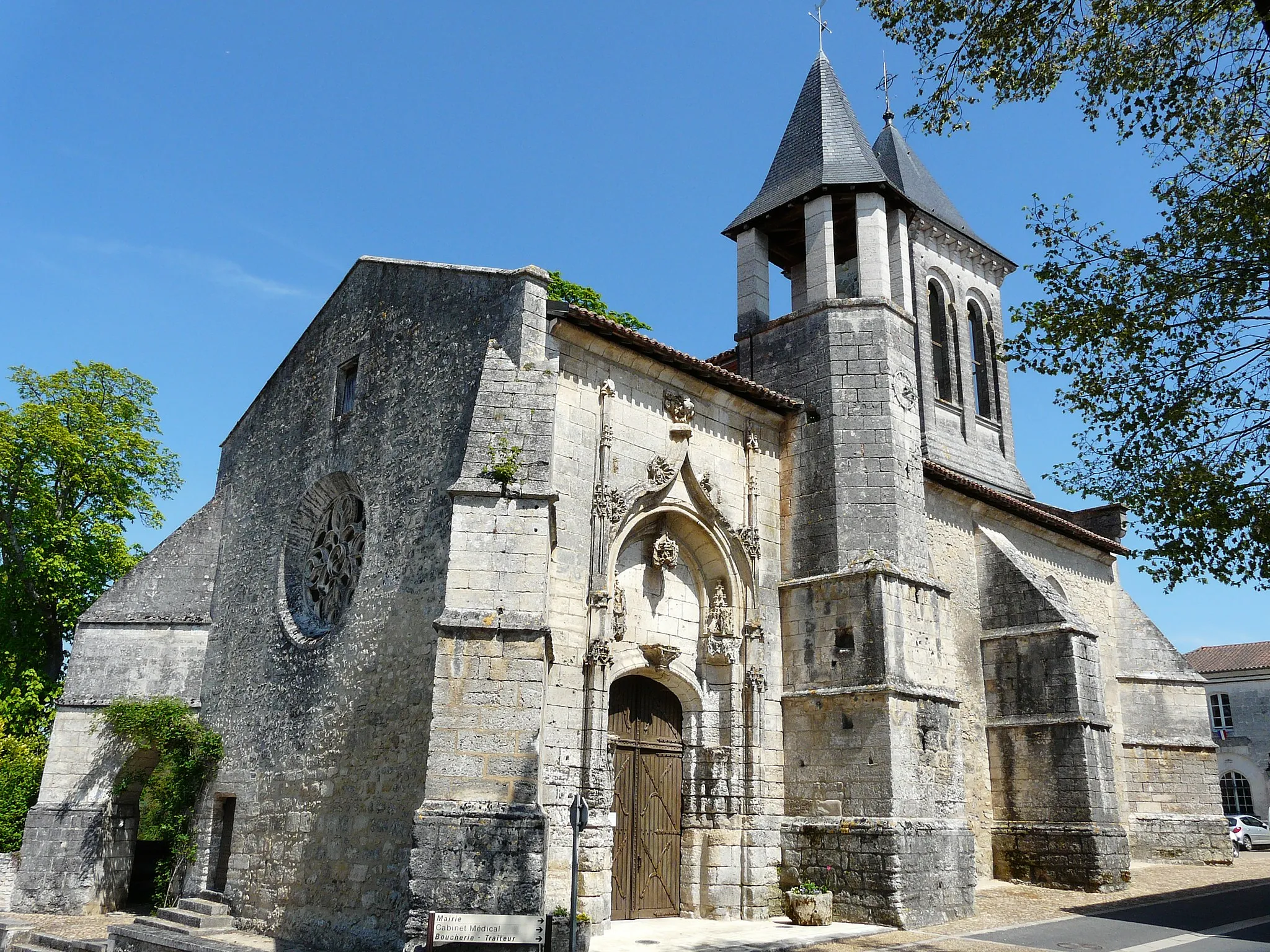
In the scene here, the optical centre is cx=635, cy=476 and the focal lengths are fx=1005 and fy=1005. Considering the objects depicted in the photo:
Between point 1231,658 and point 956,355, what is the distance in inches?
776

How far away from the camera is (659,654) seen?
1160cm

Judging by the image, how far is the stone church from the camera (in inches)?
384

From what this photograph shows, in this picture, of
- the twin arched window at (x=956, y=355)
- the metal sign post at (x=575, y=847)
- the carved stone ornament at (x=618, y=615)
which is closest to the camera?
the metal sign post at (x=575, y=847)

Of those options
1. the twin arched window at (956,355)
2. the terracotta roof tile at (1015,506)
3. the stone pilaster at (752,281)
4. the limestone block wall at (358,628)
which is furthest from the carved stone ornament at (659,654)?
the twin arched window at (956,355)

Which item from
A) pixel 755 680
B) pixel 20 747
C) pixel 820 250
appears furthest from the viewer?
pixel 20 747

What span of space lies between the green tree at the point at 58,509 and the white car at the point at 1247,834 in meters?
26.1

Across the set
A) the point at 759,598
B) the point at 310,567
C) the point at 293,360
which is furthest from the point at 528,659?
the point at 293,360

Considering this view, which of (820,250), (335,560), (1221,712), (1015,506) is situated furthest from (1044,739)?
(1221,712)

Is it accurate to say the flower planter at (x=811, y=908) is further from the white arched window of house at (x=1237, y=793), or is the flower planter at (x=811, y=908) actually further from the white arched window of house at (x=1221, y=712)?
the white arched window of house at (x=1221, y=712)

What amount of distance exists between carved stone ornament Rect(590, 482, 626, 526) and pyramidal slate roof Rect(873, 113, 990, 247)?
586 inches

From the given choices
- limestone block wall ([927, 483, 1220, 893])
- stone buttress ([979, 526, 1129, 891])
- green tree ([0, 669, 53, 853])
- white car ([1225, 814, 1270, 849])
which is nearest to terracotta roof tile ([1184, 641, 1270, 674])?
white car ([1225, 814, 1270, 849])

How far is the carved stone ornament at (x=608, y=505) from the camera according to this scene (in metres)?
11.2

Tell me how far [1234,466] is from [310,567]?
1069cm

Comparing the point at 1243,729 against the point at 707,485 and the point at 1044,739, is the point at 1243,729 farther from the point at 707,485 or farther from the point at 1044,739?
the point at 707,485
